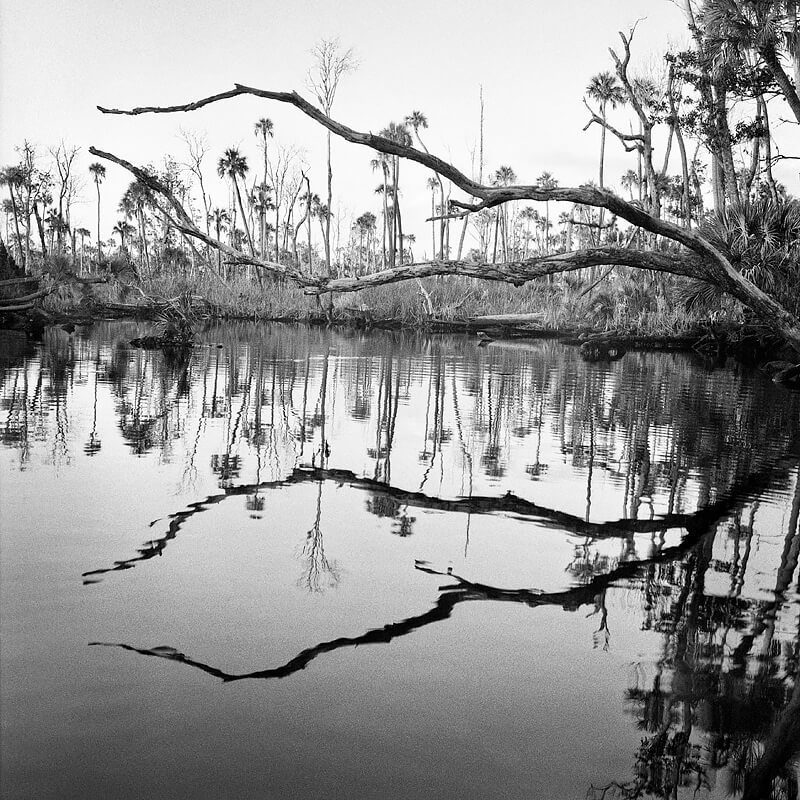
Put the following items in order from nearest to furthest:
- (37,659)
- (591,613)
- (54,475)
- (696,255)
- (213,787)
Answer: (213,787) < (37,659) < (591,613) < (54,475) < (696,255)

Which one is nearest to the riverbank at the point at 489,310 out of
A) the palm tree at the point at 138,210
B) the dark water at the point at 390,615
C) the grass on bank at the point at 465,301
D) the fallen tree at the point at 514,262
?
the grass on bank at the point at 465,301

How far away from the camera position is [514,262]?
32.3ft

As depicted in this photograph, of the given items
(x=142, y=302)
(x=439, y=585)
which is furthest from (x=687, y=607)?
(x=142, y=302)

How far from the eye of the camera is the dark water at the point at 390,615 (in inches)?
105

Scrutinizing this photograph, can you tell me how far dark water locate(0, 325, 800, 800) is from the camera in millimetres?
2680

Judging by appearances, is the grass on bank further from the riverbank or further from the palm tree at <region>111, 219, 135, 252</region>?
the palm tree at <region>111, 219, 135, 252</region>

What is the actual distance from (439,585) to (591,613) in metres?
0.81

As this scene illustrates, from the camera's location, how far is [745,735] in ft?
9.66

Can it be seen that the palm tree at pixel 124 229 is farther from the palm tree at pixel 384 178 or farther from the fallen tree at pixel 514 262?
the fallen tree at pixel 514 262

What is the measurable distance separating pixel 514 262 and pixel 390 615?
6657 mm

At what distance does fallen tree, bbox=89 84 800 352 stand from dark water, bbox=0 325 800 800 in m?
2.04

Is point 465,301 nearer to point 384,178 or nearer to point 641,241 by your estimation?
point 641,241

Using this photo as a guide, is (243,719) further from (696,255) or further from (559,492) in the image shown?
(696,255)

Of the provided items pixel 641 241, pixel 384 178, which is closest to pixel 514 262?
pixel 641 241
